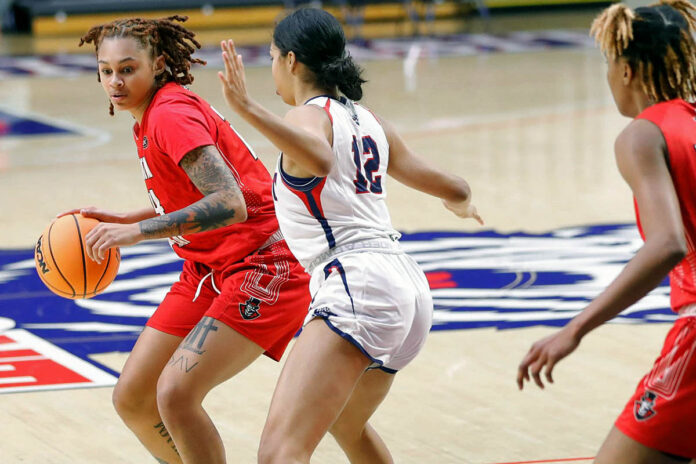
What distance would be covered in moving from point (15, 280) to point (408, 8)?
18.4 metres

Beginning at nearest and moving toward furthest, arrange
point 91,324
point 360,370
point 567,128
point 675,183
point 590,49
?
point 675,183, point 360,370, point 91,324, point 567,128, point 590,49

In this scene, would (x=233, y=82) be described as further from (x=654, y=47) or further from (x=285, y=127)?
(x=654, y=47)

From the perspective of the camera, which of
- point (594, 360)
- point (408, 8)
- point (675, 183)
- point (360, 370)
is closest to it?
point (675, 183)

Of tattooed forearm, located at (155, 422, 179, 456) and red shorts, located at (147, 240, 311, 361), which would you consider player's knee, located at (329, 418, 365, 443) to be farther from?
tattooed forearm, located at (155, 422, 179, 456)

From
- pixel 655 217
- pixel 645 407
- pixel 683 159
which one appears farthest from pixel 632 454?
pixel 683 159

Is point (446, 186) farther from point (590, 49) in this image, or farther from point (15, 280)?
point (590, 49)

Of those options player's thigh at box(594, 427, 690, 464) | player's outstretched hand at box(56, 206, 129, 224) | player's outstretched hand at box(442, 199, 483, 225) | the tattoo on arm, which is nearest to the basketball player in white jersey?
the tattoo on arm

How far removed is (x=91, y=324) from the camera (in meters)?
6.82

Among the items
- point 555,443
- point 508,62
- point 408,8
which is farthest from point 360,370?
point 408,8

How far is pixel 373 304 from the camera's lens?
3.59 m

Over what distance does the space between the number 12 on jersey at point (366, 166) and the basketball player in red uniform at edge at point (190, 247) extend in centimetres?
43

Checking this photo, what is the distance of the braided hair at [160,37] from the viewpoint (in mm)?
4219

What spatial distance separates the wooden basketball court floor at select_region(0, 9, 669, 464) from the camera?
509 cm

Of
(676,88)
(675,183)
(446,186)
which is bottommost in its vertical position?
(446,186)
